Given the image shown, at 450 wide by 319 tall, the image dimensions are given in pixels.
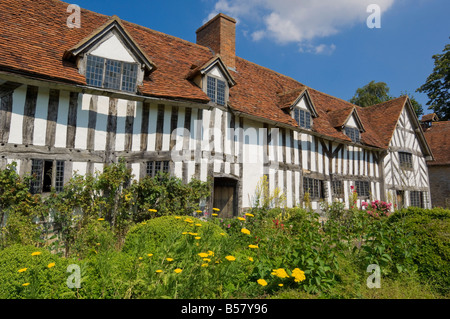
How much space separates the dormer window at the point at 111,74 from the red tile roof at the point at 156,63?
380 millimetres

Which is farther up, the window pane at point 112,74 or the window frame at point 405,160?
the window pane at point 112,74

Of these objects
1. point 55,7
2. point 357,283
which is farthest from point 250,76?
point 357,283

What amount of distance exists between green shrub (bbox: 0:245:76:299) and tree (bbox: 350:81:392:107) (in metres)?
35.8

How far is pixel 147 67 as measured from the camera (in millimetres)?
8680

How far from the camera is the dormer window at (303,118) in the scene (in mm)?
12578

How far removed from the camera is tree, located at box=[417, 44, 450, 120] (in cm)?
2914

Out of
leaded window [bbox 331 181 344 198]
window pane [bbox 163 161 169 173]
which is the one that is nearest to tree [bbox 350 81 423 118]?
leaded window [bbox 331 181 344 198]

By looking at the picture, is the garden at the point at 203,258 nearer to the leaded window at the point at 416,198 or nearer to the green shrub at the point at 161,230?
the green shrub at the point at 161,230

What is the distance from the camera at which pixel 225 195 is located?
419 inches

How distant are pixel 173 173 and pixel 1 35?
5.65m

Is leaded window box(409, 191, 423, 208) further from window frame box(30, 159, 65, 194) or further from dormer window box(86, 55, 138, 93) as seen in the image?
window frame box(30, 159, 65, 194)

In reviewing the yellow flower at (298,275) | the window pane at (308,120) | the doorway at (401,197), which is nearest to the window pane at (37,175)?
the yellow flower at (298,275)

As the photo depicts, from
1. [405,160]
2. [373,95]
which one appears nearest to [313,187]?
[405,160]

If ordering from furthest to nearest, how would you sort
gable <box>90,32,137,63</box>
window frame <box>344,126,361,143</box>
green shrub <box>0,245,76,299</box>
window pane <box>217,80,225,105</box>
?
window frame <box>344,126,361,143</box>, window pane <box>217,80,225,105</box>, gable <box>90,32,137,63</box>, green shrub <box>0,245,76,299</box>
